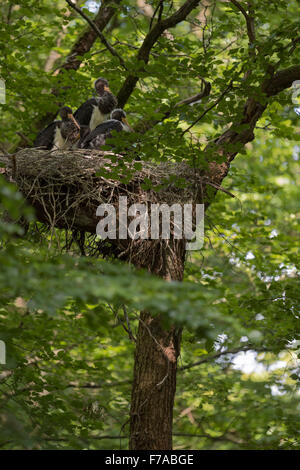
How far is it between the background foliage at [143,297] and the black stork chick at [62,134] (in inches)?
24.2

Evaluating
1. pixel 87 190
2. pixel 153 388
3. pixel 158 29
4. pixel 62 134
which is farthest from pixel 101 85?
pixel 153 388

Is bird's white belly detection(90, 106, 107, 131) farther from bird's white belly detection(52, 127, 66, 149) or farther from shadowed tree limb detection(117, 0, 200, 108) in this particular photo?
bird's white belly detection(52, 127, 66, 149)

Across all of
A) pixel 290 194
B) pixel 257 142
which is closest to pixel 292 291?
pixel 290 194

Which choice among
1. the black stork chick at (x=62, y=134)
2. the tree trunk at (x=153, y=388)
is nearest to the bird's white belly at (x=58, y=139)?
the black stork chick at (x=62, y=134)

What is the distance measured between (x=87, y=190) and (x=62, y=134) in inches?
60.4

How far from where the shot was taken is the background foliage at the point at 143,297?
2.24 meters

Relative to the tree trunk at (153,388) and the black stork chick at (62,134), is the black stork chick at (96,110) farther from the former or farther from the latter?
the tree trunk at (153,388)

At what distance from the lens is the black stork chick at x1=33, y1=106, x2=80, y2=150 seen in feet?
17.9

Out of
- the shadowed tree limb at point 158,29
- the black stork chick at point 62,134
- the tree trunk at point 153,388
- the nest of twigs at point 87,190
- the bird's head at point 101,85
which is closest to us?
the tree trunk at point 153,388

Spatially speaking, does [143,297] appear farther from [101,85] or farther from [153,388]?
[101,85]

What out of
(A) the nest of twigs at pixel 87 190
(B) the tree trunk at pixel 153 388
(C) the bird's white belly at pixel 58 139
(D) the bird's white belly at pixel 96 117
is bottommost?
(B) the tree trunk at pixel 153 388

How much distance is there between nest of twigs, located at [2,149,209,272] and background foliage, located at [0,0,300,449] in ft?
0.76
